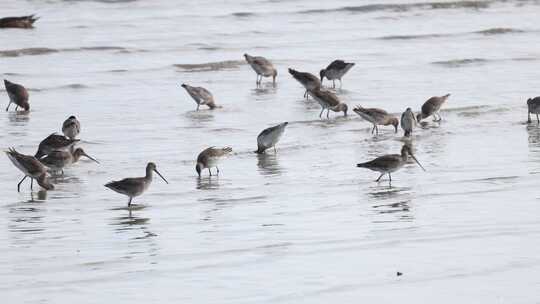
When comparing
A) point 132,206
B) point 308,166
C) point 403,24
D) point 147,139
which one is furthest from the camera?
point 403,24

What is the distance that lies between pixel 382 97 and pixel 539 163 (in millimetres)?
6979

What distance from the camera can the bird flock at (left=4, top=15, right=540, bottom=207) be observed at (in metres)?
15.0

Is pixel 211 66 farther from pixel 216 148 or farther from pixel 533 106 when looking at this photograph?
pixel 216 148

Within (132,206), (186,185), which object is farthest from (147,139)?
(132,206)

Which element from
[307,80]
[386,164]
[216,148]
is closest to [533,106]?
[307,80]

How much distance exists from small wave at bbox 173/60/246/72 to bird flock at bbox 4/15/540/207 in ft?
6.10

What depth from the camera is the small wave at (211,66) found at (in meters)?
27.3

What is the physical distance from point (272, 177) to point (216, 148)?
3.80 ft

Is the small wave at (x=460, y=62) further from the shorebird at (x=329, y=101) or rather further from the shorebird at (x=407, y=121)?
the shorebird at (x=407, y=121)

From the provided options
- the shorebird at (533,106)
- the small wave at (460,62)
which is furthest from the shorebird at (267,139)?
the small wave at (460,62)

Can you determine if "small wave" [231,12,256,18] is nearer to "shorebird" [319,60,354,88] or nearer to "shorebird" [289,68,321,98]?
"shorebird" [319,60,354,88]

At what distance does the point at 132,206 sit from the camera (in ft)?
46.1

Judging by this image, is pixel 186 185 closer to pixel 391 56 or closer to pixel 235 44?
pixel 391 56

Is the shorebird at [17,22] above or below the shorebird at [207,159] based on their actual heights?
above
